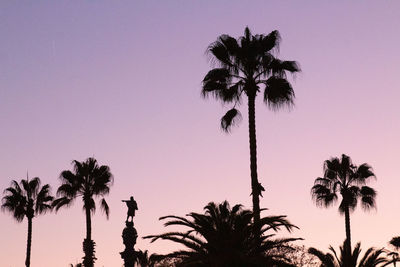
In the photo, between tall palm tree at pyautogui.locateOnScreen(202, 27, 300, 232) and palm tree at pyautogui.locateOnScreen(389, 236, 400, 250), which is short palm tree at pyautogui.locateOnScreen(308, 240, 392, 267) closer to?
tall palm tree at pyautogui.locateOnScreen(202, 27, 300, 232)

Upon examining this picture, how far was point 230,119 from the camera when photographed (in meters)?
40.5

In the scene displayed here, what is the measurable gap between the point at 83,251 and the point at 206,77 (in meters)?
19.9

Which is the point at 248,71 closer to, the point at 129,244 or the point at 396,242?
the point at 129,244

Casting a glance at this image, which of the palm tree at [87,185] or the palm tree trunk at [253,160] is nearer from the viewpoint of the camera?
the palm tree trunk at [253,160]

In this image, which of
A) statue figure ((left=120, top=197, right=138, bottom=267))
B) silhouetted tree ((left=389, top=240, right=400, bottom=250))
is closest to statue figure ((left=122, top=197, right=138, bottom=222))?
statue figure ((left=120, top=197, right=138, bottom=267))

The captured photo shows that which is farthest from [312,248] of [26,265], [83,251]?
[26,265]

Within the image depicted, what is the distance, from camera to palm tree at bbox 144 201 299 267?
3309cm

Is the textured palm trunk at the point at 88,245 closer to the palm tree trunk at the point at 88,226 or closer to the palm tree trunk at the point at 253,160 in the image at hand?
the palm tree trunk at the point at 88,226

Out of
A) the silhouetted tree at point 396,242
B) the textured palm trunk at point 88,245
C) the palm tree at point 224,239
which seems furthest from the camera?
the silhouetted tree at point 396,242

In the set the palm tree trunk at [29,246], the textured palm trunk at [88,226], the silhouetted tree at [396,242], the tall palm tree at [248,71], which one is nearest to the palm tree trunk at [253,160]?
the tall palm tree at [248,71]

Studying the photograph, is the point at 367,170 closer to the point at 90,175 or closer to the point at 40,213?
the point at 90,175

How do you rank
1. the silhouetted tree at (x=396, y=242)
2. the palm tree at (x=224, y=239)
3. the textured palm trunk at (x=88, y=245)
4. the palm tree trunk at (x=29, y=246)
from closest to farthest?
the palm tree at (x=224, y=239) < the textured palm trunk at (x=88, y=245) < the palm tree trunk at (x=29, y=246) < the silhouetted tree at (x=396, y=242)

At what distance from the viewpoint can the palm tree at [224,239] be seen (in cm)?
3309

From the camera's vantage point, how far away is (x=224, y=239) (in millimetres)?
33500
